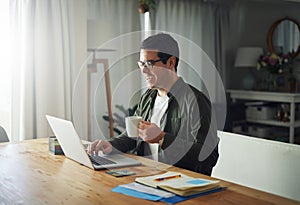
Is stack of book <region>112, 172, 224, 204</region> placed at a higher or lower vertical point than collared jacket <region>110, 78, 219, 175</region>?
lower

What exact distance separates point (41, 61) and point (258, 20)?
2922mm

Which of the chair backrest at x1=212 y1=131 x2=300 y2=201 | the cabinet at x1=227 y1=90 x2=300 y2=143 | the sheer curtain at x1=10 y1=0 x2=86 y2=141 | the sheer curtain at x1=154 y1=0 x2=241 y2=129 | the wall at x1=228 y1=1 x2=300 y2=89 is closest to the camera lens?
the chair backrest at x1=212 y1=131 x2=300 y2=201

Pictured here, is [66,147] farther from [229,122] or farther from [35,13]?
[229,122]

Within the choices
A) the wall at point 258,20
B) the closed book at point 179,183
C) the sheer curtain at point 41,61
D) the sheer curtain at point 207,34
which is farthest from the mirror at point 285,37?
the closed book at point 179,183

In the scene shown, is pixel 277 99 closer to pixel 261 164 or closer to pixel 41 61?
pixel 41 61

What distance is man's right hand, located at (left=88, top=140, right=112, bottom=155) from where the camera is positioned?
2.00 meters

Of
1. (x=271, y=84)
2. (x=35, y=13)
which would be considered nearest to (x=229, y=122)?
(x=271, y=84)

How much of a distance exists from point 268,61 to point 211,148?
3.32 m

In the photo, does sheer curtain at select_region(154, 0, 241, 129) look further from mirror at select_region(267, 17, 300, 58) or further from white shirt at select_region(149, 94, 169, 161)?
white shirt at select_region(149, 94, 169, 161)

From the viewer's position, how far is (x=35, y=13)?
3.60m

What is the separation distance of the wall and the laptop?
3542 mm

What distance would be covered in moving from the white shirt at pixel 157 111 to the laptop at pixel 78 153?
0.17 meters

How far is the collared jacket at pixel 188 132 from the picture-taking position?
1854mm

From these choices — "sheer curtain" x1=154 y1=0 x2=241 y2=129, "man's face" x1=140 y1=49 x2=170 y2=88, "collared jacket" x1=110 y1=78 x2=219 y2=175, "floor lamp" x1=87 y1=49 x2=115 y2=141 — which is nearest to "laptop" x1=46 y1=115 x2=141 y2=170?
"collared jacket" x1=110 y1=78 x2=219 y2=175
